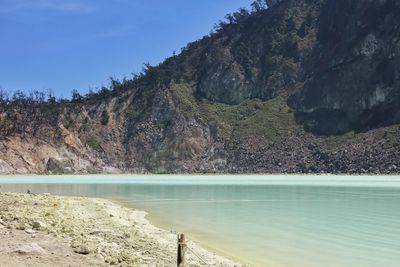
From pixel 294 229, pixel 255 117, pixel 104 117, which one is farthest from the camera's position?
pixel 104 117

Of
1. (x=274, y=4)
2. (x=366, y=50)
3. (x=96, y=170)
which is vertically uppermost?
(x=274, y=4)

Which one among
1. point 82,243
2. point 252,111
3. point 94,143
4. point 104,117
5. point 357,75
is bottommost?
point 82,243

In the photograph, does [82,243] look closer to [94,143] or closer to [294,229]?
[294,229]

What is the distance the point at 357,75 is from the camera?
397 ft

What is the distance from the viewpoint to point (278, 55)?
139500 millimetres

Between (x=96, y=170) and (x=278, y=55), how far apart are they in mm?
55418

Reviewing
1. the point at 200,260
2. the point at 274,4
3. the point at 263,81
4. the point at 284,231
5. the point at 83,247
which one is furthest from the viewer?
→ the point at 274,4

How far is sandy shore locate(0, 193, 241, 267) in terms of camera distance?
12.5m

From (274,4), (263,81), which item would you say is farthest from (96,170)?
(274,4)

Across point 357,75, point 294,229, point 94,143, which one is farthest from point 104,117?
point 294,229

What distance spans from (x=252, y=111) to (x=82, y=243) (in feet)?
385

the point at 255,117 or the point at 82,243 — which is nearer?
the point at 82,243

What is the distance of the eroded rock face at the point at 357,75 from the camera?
115375 millimetres

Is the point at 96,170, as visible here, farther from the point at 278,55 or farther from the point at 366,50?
the point at 366,50
